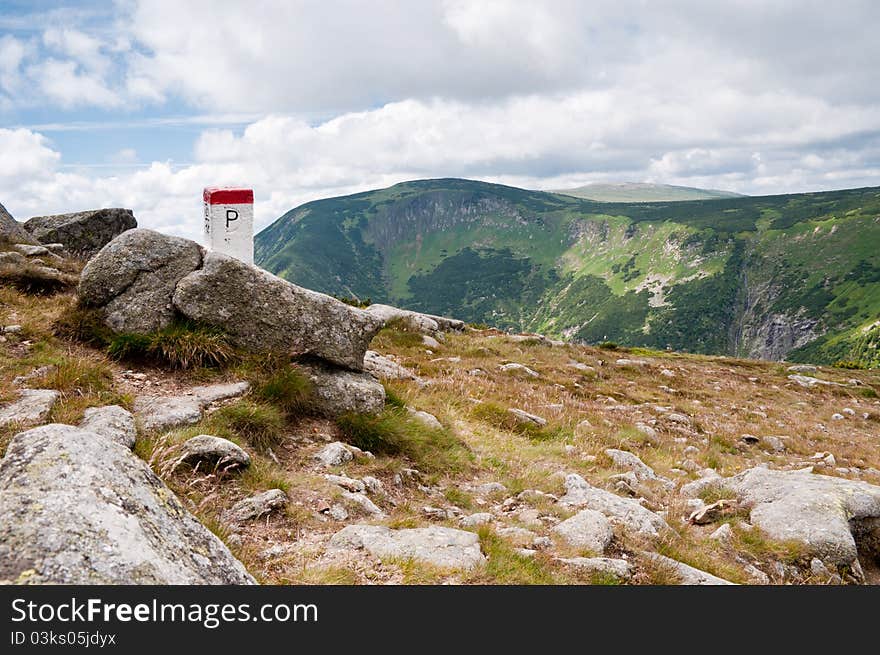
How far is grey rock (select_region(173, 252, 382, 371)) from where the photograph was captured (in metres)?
11.1

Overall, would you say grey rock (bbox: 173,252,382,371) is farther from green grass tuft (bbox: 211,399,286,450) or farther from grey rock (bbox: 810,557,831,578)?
grey rock (bbox: 810,557,831,578)

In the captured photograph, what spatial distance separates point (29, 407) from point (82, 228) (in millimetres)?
25990

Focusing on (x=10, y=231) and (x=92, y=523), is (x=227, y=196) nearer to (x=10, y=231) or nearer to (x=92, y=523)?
(x=92, y=523)

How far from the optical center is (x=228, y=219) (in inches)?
530

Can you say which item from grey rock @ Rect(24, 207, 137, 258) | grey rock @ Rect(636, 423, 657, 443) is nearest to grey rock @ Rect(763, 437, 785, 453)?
grey rock @ Rect(636, 423, 657, 443)

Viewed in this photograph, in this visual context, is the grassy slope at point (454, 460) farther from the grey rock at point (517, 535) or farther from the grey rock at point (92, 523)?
the grey rock at point (92, 523)

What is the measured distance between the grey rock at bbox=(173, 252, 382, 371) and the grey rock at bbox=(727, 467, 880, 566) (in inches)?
334

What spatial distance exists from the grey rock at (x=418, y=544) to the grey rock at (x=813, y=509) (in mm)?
5720

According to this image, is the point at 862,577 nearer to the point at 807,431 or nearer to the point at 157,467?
the point at 157,467

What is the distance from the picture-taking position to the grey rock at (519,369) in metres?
24.0
